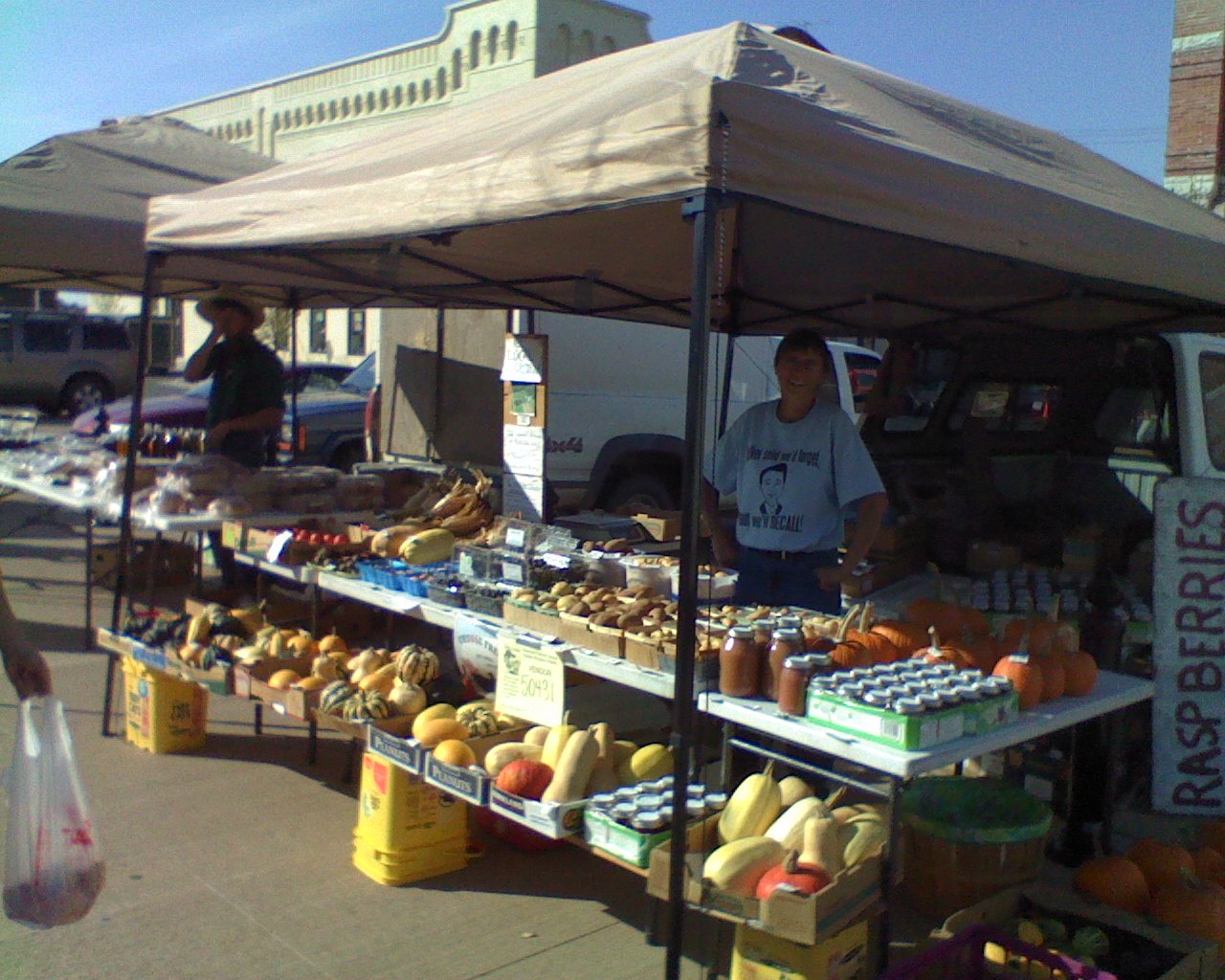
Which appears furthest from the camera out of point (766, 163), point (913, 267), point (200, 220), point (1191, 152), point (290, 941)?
point (1191, 152)

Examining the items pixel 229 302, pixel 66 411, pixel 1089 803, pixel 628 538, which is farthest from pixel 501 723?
pixel 66 411

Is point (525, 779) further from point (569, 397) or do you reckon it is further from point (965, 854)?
point (569, 397)

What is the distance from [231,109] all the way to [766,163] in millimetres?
31375

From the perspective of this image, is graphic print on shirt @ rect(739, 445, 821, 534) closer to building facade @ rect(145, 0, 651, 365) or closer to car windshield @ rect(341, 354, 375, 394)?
car windshield @ rect(341, 354, 375, 394)

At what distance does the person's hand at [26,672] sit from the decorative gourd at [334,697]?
61.1 inches

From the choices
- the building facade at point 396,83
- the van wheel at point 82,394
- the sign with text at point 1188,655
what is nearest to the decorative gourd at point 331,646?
the sign with text at point 1188,655

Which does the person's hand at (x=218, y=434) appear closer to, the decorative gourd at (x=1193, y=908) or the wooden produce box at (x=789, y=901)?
the wooden produce box at (x=789, y=901)

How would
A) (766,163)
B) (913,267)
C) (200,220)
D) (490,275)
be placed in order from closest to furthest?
(766,163), (200,220), (913,267), (490,275)

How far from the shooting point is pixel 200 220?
4652 mm

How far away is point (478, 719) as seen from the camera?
407cm

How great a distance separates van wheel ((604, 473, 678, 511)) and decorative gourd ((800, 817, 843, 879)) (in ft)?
20.0

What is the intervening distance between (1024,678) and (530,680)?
162cm

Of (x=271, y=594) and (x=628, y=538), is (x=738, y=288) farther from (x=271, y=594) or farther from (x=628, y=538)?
(x=271, y=594)

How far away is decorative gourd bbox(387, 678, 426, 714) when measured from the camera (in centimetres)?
417
